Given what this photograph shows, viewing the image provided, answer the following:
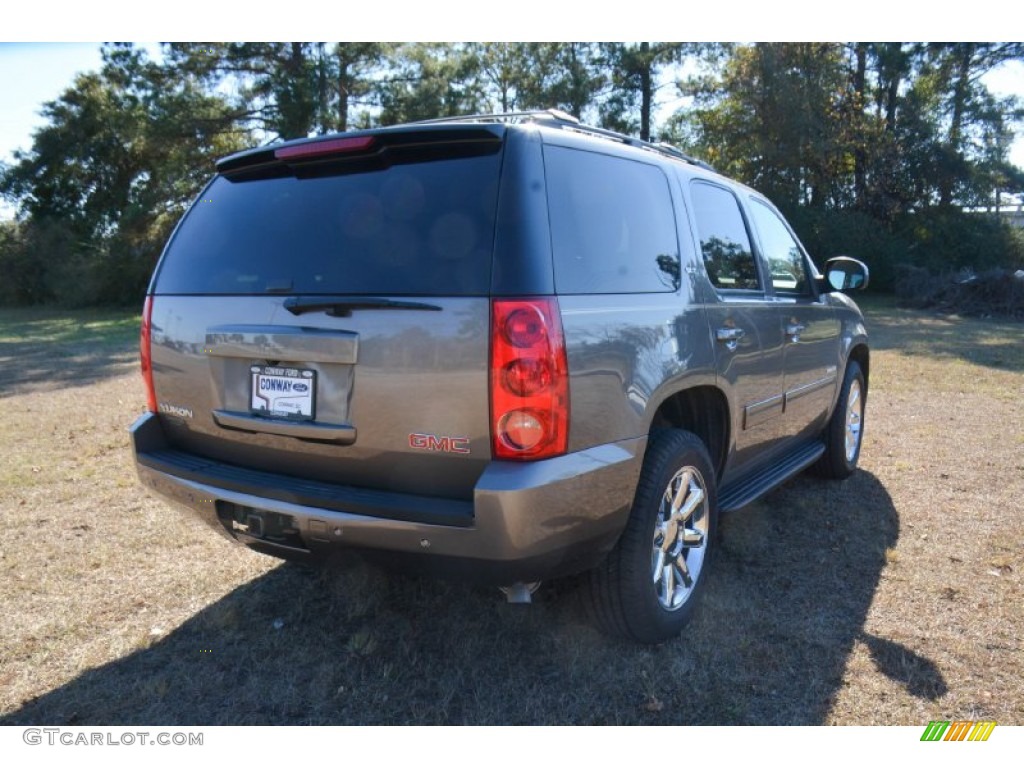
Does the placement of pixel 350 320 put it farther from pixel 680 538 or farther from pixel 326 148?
pixel 680 538

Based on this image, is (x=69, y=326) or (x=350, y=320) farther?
(x=69, y=326)

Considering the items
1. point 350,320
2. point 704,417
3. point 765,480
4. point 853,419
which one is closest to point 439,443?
point 350,320

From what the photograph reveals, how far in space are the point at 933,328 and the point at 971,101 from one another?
44.7 feet

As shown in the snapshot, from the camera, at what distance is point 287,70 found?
71.7ft

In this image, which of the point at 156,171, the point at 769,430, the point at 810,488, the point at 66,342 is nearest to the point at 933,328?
the point at 810,488

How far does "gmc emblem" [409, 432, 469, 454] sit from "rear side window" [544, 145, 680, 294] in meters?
0.59

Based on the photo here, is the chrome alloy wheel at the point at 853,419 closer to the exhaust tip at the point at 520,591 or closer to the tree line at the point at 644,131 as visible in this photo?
the exhaust tip at the point at 520,591

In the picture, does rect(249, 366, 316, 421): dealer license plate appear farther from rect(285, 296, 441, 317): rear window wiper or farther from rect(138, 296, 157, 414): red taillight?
rect(138, 296, 157, 414): red taillight

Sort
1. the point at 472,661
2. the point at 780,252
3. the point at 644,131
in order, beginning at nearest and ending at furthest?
the point at 472,661, the point at 780,252, the point at 644,131

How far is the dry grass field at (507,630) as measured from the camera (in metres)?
2.66

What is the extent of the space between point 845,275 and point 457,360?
347 cm

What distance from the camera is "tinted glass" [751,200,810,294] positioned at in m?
4.23

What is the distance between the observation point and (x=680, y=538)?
3111mm
